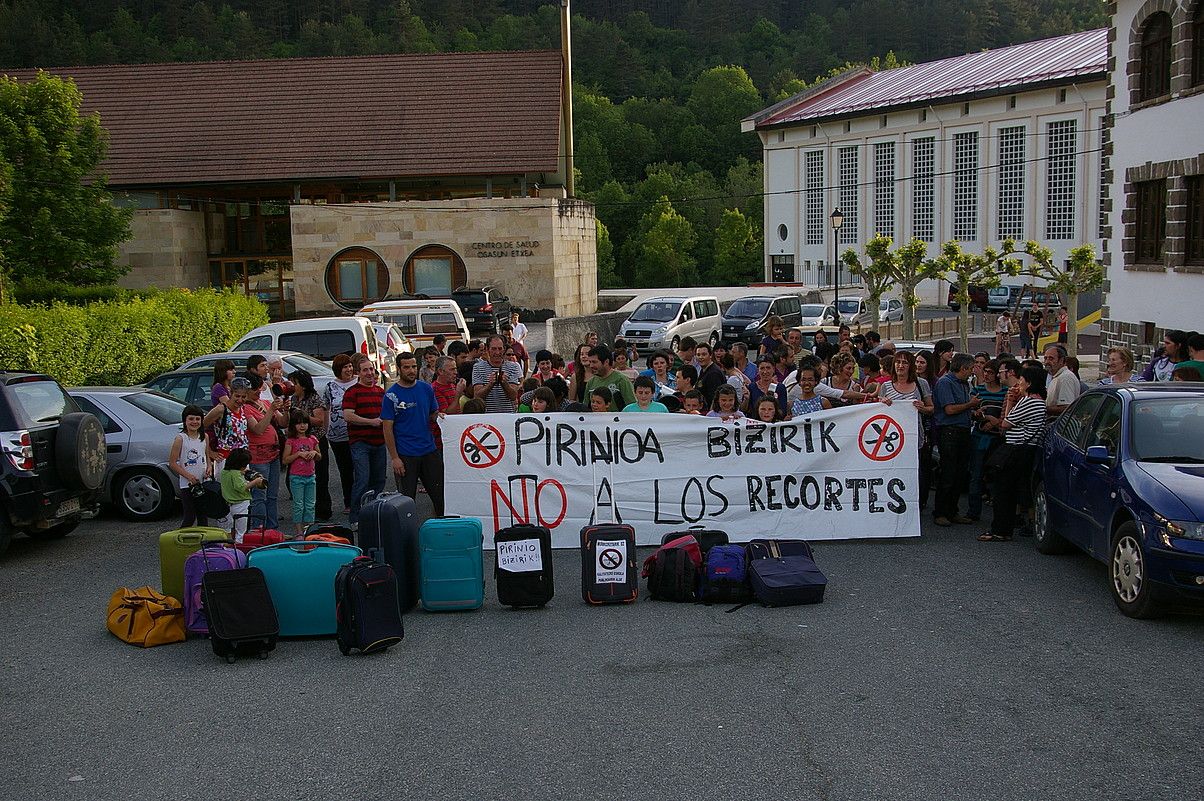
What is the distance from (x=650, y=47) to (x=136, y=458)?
474 feet

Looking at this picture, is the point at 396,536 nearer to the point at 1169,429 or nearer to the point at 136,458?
the point at 136,458

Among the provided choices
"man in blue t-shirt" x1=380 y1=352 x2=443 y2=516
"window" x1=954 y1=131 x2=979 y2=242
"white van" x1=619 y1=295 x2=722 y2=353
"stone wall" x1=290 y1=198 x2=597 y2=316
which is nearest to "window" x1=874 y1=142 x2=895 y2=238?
"window" x1=954 y1=131 x2=979 y2=242

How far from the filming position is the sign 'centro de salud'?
45531mm

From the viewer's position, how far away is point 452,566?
8.92m

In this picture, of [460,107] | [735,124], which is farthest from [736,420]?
[735,124]

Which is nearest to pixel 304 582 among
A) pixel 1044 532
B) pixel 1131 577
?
pixel 1131 577

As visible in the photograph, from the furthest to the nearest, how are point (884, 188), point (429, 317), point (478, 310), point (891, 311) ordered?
1. point (884, 188)
2. point (891, 311)
3. point (478, 310)
4. point (429, 317)

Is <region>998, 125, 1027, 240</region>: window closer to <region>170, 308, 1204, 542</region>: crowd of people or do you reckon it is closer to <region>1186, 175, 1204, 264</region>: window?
<region>1186, 175, 1204, 264</region>: window

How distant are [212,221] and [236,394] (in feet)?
138

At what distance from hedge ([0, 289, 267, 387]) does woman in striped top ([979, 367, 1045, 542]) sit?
14.4m

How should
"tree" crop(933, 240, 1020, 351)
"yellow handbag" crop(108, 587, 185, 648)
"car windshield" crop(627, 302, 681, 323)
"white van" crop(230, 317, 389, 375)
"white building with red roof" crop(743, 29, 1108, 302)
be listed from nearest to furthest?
"yellow handbag" crop(108, 587, 185, 648) < "white van" crop(230, 317, 389, 375) < "car windshield" crop(627, 302, 681, 323) < "tree" crop(933, 240, 1020, 351) < "white building with red roof" crop(743, 29, 1108, 302)

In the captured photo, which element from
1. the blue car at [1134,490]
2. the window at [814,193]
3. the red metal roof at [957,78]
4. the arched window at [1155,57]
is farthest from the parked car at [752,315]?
the window at [814,193]

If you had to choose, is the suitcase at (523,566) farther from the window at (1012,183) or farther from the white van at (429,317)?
the window at (1012,183)

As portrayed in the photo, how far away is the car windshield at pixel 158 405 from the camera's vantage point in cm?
1331
